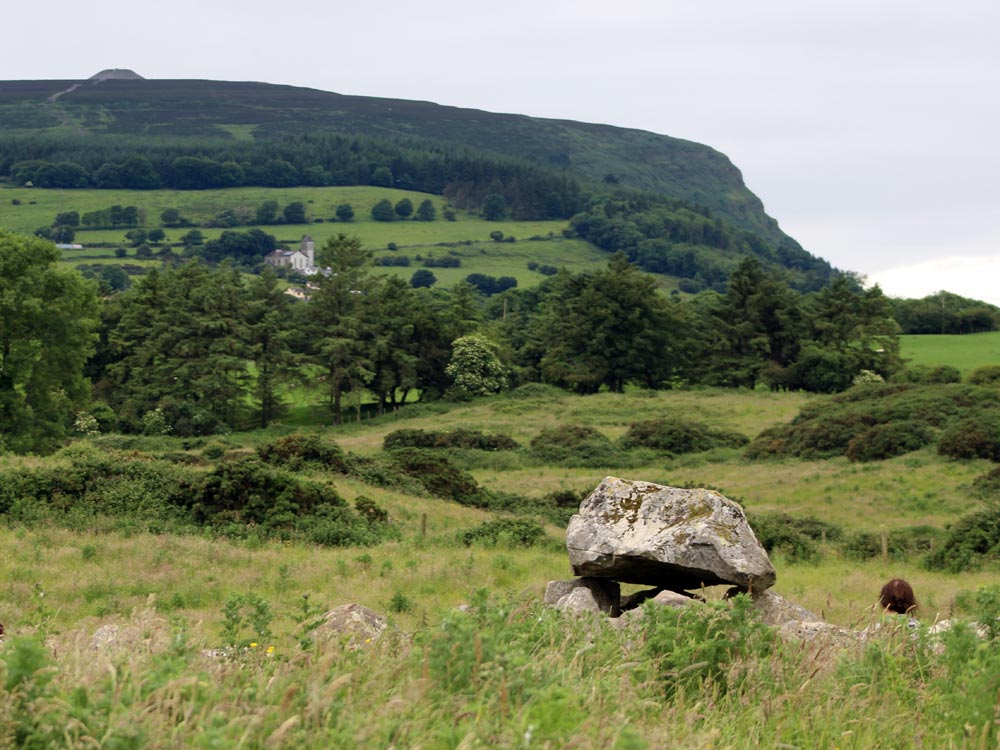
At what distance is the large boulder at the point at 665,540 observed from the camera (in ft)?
51.2

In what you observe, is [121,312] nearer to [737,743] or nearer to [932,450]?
[932,450]

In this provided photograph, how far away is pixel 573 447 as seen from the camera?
6053cm

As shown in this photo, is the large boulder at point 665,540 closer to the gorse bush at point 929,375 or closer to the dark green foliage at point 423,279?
the gorse bush at point 929,375

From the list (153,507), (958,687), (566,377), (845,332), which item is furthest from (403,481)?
(845,332)

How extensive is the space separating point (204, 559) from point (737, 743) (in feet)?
54.3

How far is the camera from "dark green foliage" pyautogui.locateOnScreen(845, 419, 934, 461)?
5159cm

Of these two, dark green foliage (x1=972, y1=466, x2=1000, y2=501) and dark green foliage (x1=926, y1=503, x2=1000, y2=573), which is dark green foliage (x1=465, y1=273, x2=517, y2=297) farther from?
dark green foliage (x1=926, y1=503, x2=1000, y2=573)

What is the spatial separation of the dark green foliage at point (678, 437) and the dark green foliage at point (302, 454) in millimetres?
24725

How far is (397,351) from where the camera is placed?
3302 inches

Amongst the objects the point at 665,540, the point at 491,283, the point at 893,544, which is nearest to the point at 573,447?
the point at 893,544

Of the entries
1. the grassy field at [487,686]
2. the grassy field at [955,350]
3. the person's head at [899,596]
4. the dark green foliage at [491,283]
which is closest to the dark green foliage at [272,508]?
the grassy field at [487,686]

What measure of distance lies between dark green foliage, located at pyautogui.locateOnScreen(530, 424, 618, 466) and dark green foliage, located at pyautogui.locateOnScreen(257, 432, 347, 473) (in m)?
19.5

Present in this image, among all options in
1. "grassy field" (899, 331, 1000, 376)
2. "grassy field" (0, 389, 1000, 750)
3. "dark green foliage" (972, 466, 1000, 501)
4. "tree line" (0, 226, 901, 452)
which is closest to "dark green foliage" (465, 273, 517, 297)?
"grassy field" (899, 331, 1000, 376)

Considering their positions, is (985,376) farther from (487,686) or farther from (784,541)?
(487,686)
